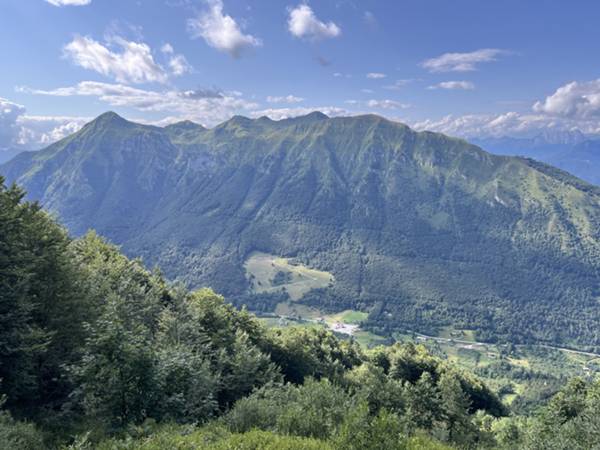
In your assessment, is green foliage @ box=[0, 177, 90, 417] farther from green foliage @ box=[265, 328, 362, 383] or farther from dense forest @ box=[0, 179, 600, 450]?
green foliage @ box=[265, 328, 362, 383]

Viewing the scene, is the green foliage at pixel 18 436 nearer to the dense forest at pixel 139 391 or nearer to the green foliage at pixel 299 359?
the dense forest at pixel 139 391

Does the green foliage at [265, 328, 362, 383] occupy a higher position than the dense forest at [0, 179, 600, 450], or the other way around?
the dense forest at [0, 179, 600, 450]

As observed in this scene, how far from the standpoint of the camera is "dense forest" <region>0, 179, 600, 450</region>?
20.5 metres

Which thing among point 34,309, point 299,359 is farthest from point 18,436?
point 299,359

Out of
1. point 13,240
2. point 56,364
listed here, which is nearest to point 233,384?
point 56,364

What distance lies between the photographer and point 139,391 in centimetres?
2241

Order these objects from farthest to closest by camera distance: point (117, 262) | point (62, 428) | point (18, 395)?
1. point (117, 262)
2. point (18, 395)
3. point (62, 428)

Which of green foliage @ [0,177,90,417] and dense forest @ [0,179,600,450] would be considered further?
green foliage @ [0,177,90,417]

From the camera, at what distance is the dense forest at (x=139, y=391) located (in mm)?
20453

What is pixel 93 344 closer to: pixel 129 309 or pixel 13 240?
pixel 13 240

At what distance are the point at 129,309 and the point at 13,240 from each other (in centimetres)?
1634

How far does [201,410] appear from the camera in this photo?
26.5m

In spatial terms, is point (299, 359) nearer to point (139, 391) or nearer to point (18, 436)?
point (139, 391)

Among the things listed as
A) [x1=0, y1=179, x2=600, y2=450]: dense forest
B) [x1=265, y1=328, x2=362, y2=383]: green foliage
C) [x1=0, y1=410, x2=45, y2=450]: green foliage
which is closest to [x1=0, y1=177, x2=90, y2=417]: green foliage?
[x1=0, y1=179, x2=600, y2=450]: dense forest
